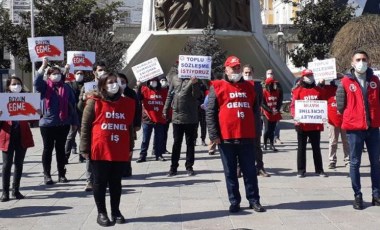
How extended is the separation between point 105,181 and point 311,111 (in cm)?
477

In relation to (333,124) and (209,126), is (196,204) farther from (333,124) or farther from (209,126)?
(333,124)

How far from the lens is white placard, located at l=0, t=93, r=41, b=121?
361 inches

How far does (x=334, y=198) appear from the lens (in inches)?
356

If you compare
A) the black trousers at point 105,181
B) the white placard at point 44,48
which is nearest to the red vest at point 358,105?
the black trousers at point 105,181

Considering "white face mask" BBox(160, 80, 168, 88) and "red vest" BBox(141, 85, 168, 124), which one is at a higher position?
"white face mask" BBox(160, 80, 168, 88)

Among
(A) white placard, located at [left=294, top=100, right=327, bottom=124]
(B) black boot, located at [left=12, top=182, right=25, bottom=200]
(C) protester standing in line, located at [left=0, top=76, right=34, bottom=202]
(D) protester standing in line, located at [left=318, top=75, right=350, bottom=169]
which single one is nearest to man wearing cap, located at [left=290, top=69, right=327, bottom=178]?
(A) white placard, located at [left=294, top=100, right=327, bottom=124]

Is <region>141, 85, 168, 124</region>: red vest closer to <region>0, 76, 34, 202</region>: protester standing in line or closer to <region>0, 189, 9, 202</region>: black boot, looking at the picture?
<region>0, 76, 34, 202</region>: protester standing in line

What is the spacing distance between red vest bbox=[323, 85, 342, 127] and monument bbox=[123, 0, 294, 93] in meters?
18.7

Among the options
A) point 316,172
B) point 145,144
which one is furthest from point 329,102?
point 145,144

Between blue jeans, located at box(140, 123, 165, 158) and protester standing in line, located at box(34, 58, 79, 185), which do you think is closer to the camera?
protester standing in line, located at box(34, 58, 79, 185)

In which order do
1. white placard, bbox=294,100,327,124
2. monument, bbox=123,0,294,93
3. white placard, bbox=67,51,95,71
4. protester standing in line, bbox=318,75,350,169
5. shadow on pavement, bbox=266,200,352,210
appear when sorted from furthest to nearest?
monument, bbox=123,0,294,93 → white placard, bbox=67,51,95,71 → protester standing in line, bbox=318,75,350,169 → white placard, bbox=294,100,327,124 → shadow on pavement, bbox=266,200,352,210

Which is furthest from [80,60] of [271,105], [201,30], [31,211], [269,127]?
[201,30]

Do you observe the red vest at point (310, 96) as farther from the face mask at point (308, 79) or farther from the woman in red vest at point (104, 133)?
the woman in red vest at point (104, 133)

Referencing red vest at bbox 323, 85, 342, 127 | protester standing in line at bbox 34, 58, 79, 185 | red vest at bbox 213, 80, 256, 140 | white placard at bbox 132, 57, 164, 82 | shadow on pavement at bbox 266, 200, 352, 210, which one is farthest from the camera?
white placard at bbox 132, 57, 164, 82
